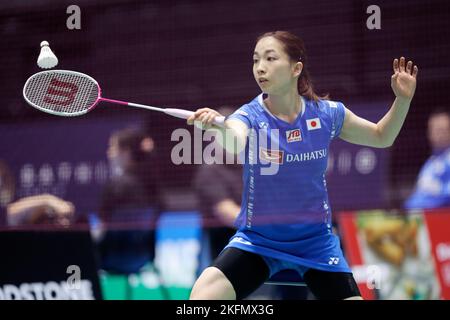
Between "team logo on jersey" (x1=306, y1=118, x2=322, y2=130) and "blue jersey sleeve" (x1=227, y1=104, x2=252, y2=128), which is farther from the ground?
"blue jersey sleeve" (x1=227, y1=104, x2=252, y2=128)

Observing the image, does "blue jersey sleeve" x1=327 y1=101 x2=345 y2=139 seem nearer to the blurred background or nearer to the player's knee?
the player's knee

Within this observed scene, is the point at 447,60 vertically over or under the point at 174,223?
over

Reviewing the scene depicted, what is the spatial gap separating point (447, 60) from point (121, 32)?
2405 millimetres

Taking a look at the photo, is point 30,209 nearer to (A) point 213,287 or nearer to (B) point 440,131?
(B) point 440,131

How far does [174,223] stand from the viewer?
6789mm

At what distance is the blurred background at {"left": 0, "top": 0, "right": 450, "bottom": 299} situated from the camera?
286 inches

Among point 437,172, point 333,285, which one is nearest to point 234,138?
point 333,285

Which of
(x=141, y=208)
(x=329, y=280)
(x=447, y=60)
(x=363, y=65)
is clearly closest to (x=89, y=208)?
(x=141, y=208)

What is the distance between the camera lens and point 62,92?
568cm

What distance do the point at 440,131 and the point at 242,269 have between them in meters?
2.50

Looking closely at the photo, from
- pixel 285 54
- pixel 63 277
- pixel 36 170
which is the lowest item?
pixel 63 277

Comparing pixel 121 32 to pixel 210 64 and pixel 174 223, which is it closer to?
pixel 210 64

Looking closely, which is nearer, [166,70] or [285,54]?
[285,54]

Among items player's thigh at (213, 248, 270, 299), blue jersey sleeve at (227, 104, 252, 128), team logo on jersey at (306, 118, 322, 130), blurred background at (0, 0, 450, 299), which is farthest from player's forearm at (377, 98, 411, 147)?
blurred background at (0, 0, 450, 299)
